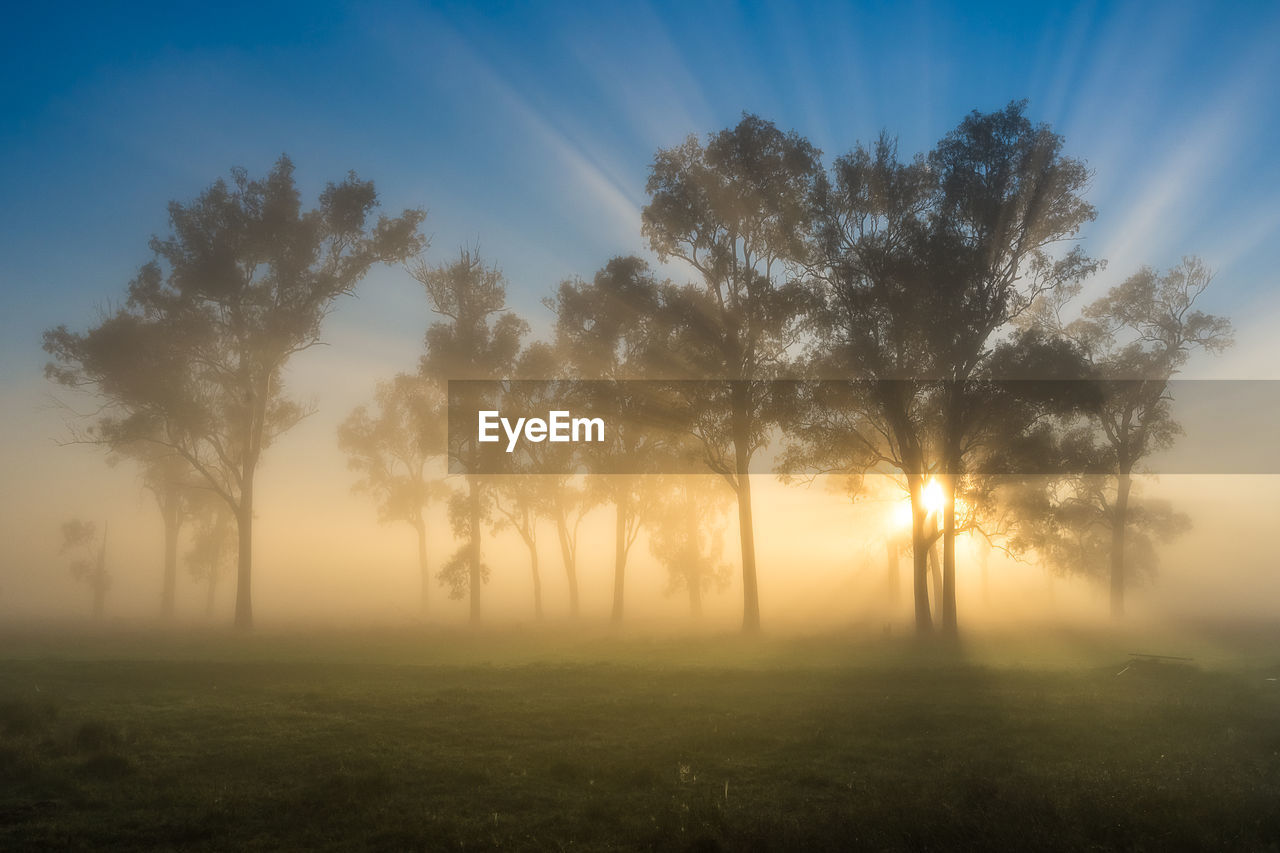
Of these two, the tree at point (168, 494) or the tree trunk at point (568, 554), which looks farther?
the tree at point (168, 494)

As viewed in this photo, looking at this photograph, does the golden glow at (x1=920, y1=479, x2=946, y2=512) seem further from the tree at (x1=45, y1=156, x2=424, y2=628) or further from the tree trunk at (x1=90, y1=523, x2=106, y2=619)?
the tree trunk at (x1=90, y1=523, x2=106, y2=619)

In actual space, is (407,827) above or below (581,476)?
below

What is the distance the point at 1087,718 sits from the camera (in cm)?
1741

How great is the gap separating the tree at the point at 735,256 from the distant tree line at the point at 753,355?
0.11m

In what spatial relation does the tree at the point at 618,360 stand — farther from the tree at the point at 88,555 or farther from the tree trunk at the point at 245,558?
the tree at the point at 88,555

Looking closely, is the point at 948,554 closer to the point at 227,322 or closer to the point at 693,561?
the point at 693,561

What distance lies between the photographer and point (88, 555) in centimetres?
6338

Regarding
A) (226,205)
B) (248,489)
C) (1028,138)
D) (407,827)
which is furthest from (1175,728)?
(226,205)

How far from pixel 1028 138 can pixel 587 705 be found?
105 ft

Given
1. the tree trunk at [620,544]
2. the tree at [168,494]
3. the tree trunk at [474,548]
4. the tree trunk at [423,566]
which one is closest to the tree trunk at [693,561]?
the tree trunk at [620,544]

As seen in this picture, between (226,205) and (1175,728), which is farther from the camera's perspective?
(226,205)

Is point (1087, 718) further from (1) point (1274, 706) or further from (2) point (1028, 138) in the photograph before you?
(2) point (1028, 138)

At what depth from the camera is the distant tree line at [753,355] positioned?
1328 inches

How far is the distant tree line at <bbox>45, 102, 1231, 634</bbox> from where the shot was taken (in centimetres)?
3372
